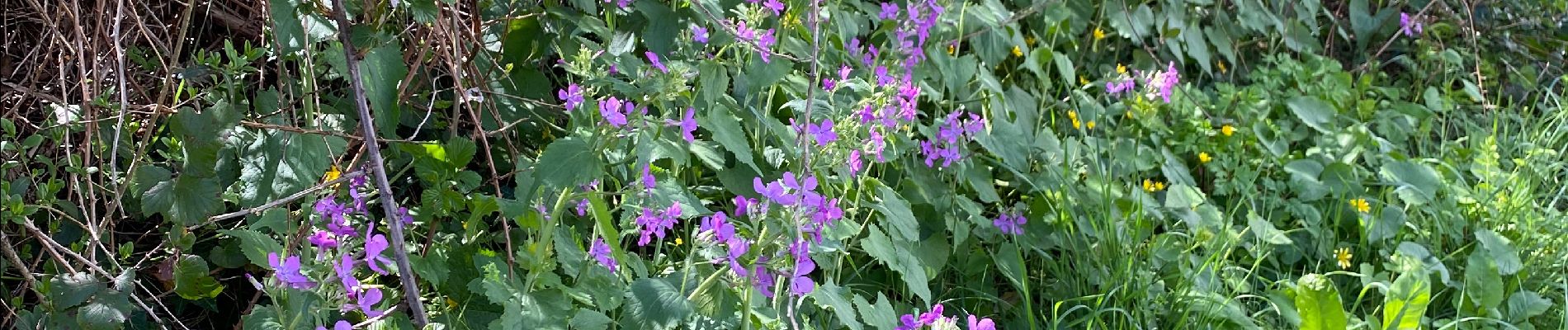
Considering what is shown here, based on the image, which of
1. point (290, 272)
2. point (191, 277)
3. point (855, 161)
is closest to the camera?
point (290, 272)

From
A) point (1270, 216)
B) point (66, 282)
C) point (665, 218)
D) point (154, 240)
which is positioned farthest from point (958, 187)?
point (66, 282)

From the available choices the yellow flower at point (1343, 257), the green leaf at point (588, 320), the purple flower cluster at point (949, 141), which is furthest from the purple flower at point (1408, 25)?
the green leaf at point (588, 320)

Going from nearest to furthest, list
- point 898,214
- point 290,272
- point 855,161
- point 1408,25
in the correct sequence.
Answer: point 290,272 → point 855,161 → point 898,214 → point 1408,25

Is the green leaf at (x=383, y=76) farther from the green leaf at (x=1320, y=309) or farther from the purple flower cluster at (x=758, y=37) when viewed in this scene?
the green leaf at (x=1320, y=309)

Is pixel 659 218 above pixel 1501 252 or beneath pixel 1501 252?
above

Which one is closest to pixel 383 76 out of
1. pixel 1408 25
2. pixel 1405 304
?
pixel 1405 304

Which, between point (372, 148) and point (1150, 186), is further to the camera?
point (1150, 186)

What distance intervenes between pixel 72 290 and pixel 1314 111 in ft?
8.82

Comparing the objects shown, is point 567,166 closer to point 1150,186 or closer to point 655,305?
point 655,305

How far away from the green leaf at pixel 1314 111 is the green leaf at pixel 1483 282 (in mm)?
669

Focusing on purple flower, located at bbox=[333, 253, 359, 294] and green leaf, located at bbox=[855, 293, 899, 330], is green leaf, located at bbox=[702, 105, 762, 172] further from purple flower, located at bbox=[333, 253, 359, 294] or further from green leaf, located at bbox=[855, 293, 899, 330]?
purple flower, located at bbox=[333, 253, 359, 294]

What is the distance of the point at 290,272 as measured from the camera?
1242 millimetres

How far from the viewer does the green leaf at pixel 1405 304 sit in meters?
2.28

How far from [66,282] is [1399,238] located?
2.41 metres
